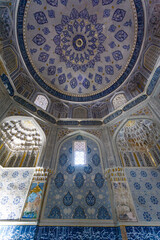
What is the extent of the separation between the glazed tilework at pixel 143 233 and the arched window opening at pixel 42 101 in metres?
7.47

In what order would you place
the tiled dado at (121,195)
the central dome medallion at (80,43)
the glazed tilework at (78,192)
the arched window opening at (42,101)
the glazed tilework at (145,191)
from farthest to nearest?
1. the arched window opening at (42,101)
2. the central dome medallion at (80,43)
3. the glazed tilework at (78,192)
4. the glazed tilework at (145,191)
5. the tiled dado at (121,195)

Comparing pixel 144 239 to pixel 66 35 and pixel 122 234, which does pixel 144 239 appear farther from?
pixel 66 35

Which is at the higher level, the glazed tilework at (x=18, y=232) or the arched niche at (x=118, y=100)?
the arched niche at (x=118, y=100)

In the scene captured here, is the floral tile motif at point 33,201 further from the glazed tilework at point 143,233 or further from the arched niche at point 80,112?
the arched niche at point 80,112

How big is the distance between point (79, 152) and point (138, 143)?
3.48m

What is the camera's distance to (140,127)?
7176mm

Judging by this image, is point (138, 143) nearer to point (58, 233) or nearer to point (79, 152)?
point (79, 152)

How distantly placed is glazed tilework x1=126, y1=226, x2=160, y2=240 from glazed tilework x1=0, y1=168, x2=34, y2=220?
12.7 ft

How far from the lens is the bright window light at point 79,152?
6547mm

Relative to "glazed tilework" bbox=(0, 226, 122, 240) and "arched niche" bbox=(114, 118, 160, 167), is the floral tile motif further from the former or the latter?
"arched niche" bbox=(114, 118, 160, 167)

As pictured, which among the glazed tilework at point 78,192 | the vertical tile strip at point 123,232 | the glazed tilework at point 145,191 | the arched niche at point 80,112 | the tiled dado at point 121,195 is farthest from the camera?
the arched niche at point 80,112

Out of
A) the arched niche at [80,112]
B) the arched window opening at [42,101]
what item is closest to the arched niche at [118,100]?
the arched niche at [80,112]

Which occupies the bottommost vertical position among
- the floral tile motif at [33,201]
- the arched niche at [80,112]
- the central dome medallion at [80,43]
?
the floral tile motif at [33,201]

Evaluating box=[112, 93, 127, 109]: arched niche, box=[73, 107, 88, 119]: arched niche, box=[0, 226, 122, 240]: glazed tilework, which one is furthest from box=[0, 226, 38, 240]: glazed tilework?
box=[112, 93, 127, 109]: arched niche
